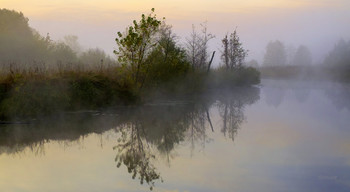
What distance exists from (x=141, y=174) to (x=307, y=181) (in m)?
3.42

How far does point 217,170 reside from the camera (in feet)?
29.2

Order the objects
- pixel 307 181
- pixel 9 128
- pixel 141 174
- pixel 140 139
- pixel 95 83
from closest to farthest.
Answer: pixel 307 181 → pixel 141 174 → pixel 140 139 → pixel 9 128 → pixel 95 83

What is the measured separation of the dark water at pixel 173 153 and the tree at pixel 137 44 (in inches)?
199

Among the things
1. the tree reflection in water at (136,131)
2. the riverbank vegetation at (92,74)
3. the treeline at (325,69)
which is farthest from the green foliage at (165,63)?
the treeline at (325,69)

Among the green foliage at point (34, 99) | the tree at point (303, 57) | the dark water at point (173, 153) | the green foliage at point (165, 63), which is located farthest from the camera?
the tree at point (303, 57)

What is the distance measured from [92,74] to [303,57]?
418 ft

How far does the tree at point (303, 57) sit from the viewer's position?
136250mm

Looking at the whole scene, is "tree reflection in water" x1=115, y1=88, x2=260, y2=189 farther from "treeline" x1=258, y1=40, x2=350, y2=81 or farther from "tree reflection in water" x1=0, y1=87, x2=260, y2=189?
"treeline" x1=258, y1=40, x2=350, y2=81

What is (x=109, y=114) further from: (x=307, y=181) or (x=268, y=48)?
(x=268, y=48)

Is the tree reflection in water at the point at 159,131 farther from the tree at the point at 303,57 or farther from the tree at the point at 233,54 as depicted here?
the tree at the point at 303,57

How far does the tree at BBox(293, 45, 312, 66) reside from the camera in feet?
447

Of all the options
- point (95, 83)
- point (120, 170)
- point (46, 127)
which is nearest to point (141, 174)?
point (120, 170)

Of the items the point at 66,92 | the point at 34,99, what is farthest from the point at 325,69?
the point at 34,99

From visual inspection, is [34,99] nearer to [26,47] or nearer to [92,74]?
[92,74]
